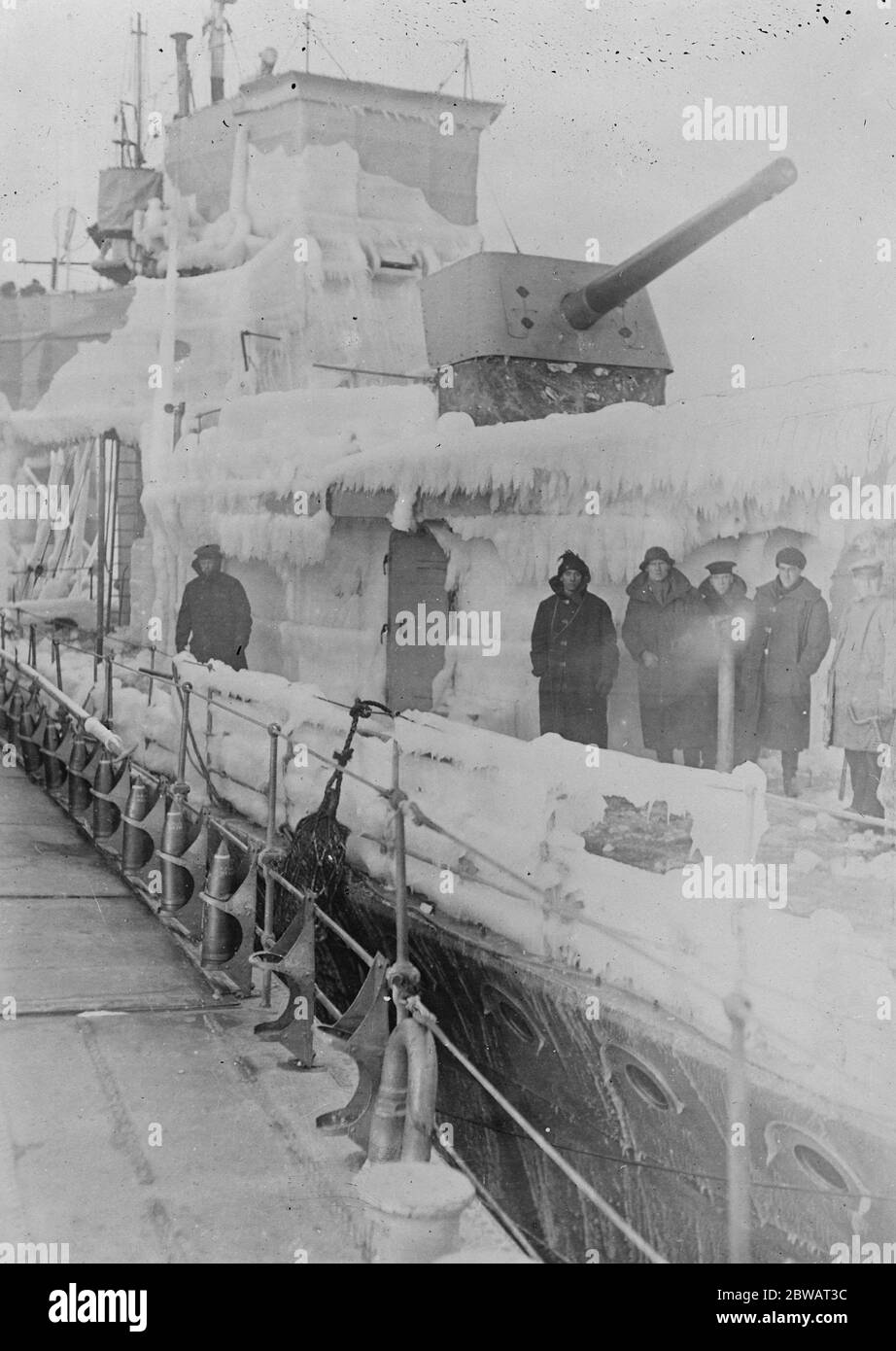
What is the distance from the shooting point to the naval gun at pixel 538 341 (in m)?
9.17

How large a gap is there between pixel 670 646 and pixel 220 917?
305cm

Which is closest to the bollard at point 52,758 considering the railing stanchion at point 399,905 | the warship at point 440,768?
the warship at point 440,768

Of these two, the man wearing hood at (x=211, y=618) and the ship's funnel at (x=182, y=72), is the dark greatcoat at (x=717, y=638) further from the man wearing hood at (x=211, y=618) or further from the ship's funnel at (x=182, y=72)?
the ship's funnel at (x=182, y=72)

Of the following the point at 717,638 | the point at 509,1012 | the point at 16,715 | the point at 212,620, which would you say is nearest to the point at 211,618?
the point at 212,620

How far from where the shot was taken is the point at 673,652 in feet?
22.0

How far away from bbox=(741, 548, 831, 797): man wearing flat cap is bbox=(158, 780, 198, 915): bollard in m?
3.02

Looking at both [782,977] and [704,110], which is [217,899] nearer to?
[782,977]

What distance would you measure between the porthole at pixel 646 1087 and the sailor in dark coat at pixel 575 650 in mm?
2272

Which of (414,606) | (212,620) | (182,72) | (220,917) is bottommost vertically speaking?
(220,917)

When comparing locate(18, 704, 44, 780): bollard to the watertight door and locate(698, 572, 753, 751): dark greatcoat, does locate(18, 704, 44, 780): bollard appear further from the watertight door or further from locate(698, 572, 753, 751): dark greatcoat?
locate(698, 572, 753, 751): dark greatcoat

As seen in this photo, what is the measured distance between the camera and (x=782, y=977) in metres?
4.19
